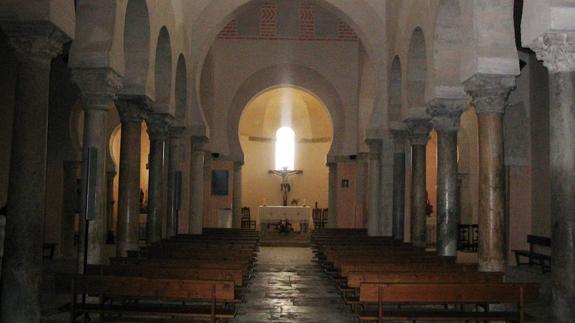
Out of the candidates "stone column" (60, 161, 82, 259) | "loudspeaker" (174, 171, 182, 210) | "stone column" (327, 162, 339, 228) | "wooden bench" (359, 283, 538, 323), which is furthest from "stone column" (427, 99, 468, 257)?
"stone column" (327, 162, 339, 228)

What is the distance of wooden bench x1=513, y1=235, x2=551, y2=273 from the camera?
1396cm

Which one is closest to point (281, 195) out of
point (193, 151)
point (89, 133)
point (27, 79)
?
point (193, 151)

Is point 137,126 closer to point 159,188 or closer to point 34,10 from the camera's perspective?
point 159,188

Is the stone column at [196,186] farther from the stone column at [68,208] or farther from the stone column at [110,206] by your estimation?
the stone column at [68,208]

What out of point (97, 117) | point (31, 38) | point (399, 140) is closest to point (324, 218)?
point (399, 140)

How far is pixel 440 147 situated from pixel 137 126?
597 centimetres

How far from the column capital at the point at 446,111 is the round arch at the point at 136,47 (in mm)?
5406

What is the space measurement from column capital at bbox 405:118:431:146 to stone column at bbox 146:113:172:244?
18.2 ft

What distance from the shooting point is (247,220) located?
2856cm

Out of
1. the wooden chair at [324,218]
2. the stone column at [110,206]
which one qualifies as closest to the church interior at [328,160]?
the stone column at [110,206]

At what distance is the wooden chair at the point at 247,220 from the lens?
1113 inches

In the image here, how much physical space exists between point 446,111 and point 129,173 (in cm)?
617

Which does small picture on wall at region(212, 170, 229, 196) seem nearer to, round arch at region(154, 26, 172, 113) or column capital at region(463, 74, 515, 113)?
round arch at region(154, 26, 172, 113)

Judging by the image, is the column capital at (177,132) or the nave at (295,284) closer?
the nave at (295,284)
